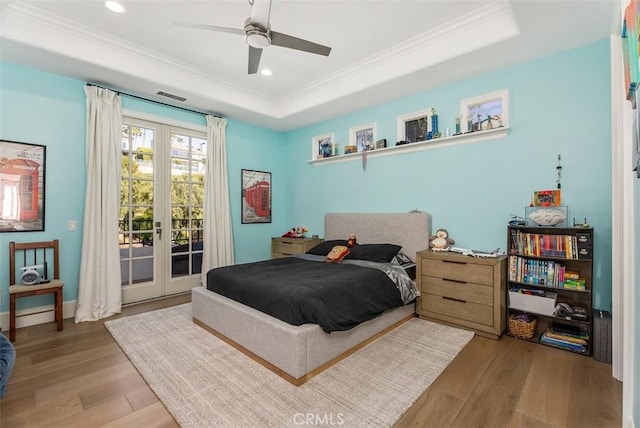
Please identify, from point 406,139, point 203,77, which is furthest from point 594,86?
point 203,77

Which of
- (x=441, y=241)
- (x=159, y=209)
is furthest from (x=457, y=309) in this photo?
(x=159, y=209)

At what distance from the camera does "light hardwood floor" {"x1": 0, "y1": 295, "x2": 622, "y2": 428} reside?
5.82 feet

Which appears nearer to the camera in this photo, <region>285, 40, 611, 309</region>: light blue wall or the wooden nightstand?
<region>285, 40, 611, 309</region>: light blue wall

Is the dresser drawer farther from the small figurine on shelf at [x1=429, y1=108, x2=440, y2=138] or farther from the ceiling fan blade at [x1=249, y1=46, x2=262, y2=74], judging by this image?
the ceiling fan blade at [x1=249, y1=46, x2=262, y2=74]

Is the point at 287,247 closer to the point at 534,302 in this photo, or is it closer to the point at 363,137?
the point at 363,137

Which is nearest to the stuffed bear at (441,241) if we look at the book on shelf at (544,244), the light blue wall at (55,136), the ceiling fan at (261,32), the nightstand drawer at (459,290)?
the nightstand drawer at (459,290)

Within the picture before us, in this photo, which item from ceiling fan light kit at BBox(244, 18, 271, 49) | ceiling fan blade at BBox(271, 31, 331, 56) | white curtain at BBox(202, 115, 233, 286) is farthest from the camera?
white curtain at BBox(202, 115, 233, 286)

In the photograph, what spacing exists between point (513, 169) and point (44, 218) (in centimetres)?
521

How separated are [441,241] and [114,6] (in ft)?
13.4

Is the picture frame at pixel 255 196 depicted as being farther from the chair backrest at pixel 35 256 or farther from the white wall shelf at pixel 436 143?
the chair backrest at pixel 35 256

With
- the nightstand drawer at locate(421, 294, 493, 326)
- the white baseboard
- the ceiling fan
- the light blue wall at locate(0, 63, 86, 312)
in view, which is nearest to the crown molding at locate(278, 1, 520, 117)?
the ceiling fan

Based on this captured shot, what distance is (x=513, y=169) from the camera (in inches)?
126

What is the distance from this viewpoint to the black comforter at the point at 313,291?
7.52ft
